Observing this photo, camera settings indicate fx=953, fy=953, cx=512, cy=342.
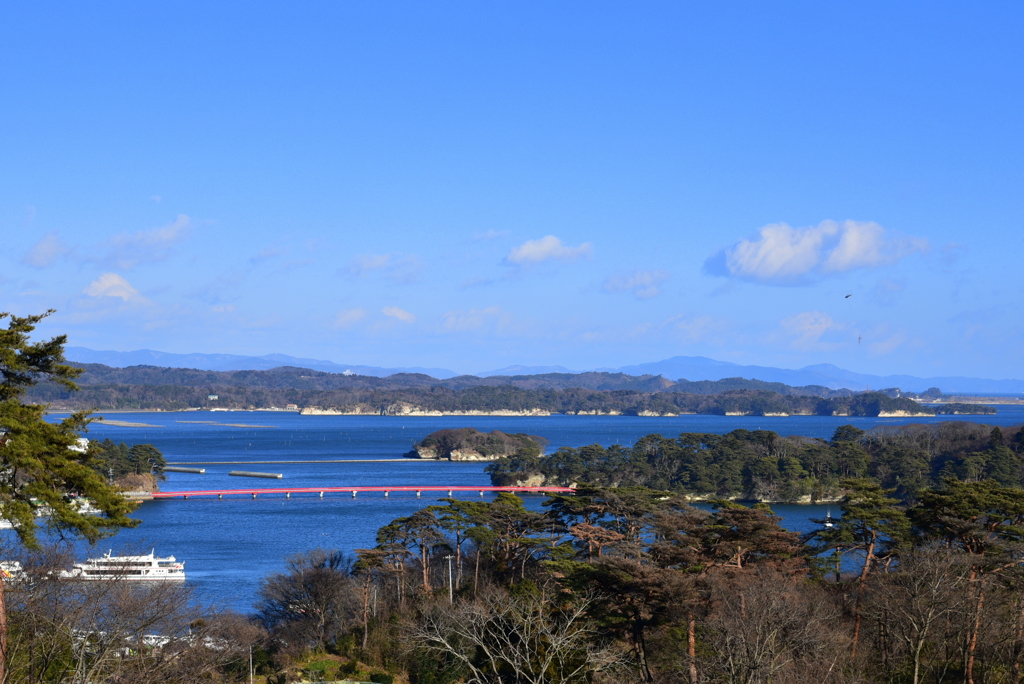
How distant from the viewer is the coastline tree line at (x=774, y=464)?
60.6 metres

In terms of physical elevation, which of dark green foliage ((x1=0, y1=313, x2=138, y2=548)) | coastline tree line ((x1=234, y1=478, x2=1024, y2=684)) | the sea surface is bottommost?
the sea surface

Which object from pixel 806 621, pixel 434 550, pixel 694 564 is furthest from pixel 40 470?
pixel 434 550

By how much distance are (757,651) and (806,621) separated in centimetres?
373

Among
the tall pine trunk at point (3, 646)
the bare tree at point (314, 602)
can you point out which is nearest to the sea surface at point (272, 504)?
the bare tree at point (314, 602)

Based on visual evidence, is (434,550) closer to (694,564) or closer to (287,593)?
(287,593)

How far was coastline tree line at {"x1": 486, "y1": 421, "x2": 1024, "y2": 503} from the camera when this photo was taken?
6062 cm

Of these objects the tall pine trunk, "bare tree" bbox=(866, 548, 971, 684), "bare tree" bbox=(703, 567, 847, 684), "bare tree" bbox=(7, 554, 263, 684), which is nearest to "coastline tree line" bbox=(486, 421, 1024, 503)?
"bare tree" bbox=(866, 548, 971, 684)

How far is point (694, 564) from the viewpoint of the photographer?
66.5 ft

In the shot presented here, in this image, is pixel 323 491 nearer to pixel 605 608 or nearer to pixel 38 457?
pixel 605 608

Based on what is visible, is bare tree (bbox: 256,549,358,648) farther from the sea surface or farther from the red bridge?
the red bridge

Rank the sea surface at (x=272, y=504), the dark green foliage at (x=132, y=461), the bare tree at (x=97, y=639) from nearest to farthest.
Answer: the bare tree at (x=97, y=639) → the sea surface at (x=272, y=504) → the dark green foliage at (x=132, y=461)

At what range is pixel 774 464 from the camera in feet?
203

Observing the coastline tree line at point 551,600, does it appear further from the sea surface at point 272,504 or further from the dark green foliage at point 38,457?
the sea surface at point 272,504

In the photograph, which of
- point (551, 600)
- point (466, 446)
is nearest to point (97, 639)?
point (551, 600)
